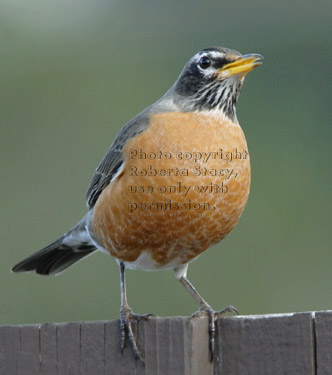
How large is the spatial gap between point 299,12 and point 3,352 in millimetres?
20479

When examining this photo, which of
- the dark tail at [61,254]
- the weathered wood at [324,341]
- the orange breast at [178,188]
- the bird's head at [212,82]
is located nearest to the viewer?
the weathered wood at [324,341]

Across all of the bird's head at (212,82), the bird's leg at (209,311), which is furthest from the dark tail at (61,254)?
the bird's head at (212,82)

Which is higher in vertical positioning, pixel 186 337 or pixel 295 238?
pixel 295 238

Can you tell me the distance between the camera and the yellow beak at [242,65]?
15.2 ft

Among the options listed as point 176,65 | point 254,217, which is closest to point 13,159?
point 254,217

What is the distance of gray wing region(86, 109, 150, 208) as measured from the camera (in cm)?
496

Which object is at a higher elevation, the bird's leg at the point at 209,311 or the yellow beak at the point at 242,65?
the yellow beak at the point at 242,65

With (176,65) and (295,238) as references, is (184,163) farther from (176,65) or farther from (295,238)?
(176,65)

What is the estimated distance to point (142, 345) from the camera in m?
3.46

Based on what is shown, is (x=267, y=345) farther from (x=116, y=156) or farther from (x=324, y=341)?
(x=116, y=156)

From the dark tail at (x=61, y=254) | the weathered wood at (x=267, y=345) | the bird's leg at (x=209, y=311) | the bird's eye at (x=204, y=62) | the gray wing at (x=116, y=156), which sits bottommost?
the weathered wood at (x=267, y=345)

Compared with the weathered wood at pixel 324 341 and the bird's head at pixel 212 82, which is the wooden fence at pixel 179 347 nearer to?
the weathered wood at pixel 324 341

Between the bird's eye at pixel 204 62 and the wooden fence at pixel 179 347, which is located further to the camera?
the bird's eye at pixel 204 62

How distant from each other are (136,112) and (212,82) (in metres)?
9.21
